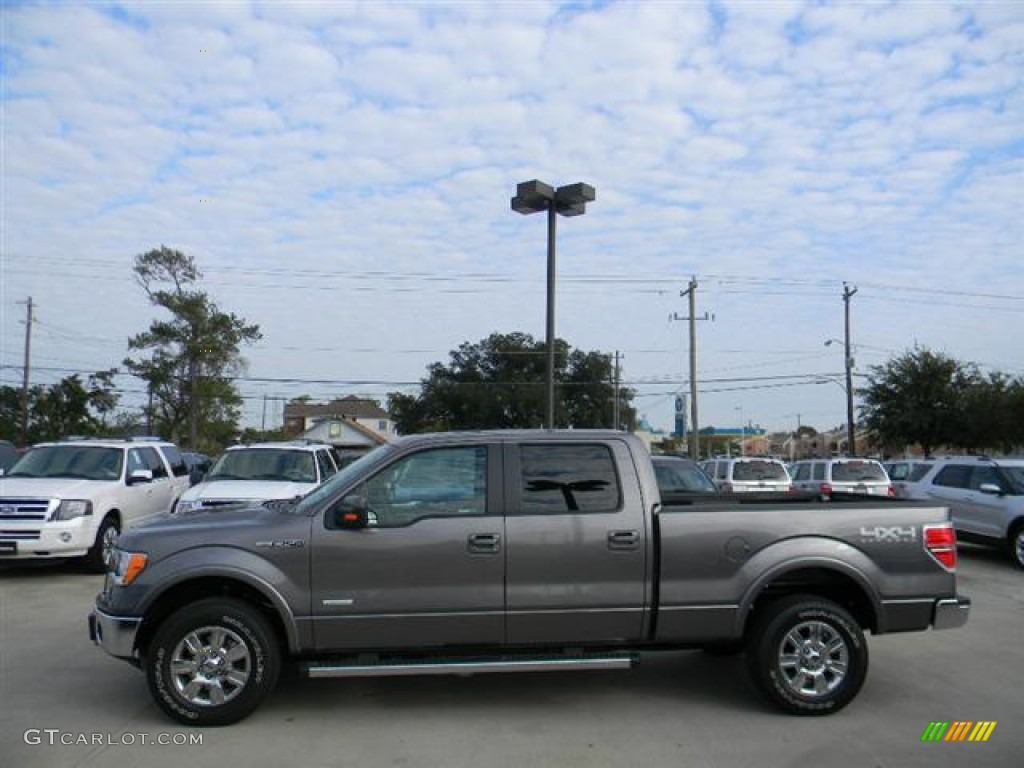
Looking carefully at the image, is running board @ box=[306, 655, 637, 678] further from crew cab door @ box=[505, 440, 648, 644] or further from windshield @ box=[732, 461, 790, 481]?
windshield @ box=[732, 461, 790, 481]

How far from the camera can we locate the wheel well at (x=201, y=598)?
5.58 meters

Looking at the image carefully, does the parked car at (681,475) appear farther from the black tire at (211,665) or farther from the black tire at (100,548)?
the black tire at (211,665)

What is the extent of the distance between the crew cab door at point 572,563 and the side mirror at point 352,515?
3.04ft

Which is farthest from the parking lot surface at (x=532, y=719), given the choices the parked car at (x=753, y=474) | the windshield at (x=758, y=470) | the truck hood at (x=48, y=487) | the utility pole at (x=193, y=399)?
the utility pole at (x=193, y=399)

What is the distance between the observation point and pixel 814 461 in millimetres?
19812

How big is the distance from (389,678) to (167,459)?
9.64 metres

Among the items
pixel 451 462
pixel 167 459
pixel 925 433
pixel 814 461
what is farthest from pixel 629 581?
pixel 925 433

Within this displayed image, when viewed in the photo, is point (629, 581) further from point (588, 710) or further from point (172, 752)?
point (172, 752)

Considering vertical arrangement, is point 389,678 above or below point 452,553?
below

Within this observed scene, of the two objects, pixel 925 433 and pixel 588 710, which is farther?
pixel 925 433

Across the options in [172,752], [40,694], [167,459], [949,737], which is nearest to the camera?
[172,752]

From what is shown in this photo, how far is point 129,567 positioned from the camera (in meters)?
5.56

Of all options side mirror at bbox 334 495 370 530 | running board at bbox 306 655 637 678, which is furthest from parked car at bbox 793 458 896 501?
side mirror at bbox 334 495 370 530

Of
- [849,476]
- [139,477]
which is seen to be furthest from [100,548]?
[849,476]
